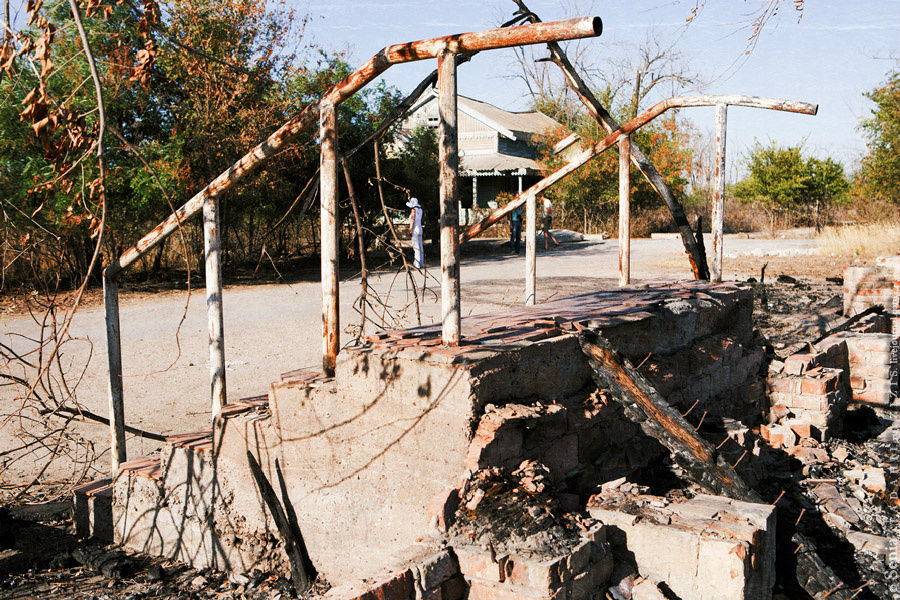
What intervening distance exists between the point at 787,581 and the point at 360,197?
1781 centimetres

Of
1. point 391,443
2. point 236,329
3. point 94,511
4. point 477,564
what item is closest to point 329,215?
point 391,443

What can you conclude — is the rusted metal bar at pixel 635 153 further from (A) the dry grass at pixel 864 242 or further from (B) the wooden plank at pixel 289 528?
(A) the dry grass at pixel 864 242

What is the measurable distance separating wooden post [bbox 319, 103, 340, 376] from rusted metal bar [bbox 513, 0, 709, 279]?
2.15 metres

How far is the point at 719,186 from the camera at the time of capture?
546cm

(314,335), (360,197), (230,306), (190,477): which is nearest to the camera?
(190,477)

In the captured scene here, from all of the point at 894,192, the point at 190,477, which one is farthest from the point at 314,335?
the point at 894,192

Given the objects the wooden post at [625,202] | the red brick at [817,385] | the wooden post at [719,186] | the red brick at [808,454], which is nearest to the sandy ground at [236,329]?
the wooden post at [625,202]

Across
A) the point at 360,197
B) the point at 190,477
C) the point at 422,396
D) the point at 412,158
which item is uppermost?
the point at 412,158

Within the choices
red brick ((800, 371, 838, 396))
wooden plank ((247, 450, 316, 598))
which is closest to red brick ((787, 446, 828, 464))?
red brick ((800, 371, 838, 396))

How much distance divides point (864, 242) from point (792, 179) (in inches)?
739

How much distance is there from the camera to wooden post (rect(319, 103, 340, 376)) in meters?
3.16

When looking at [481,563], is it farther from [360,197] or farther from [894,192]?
[894,192]

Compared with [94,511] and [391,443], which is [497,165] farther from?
[391,443]

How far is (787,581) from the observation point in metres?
3.20
